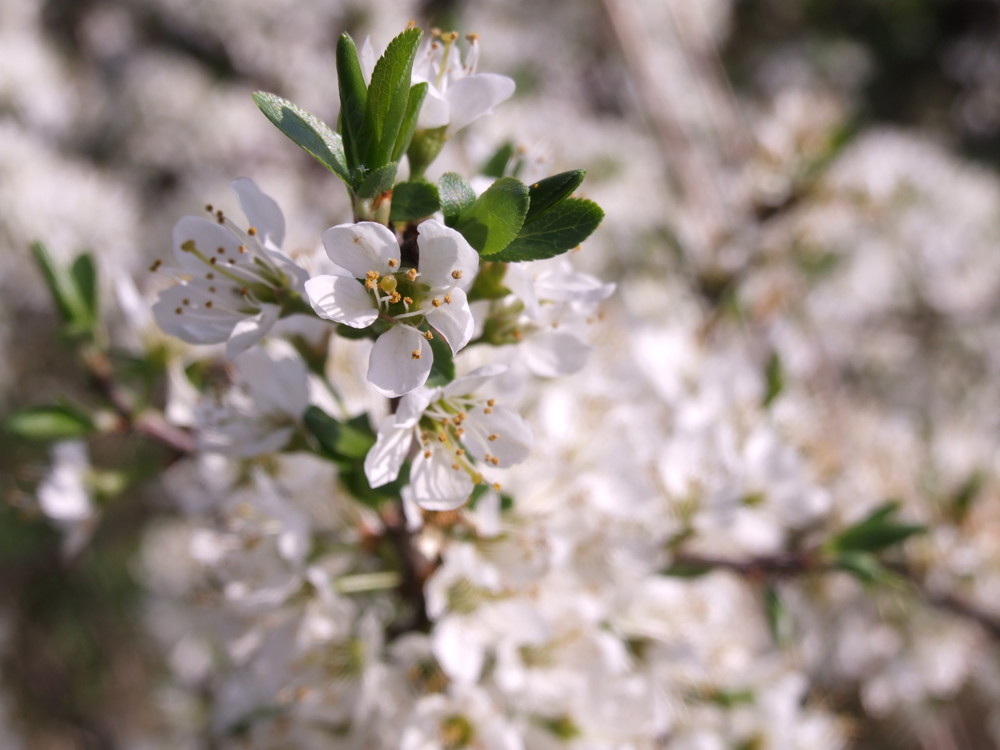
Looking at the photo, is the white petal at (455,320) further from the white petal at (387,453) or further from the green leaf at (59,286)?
the green leaf at (59,286)

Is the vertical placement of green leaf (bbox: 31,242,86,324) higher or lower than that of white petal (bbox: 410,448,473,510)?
higher

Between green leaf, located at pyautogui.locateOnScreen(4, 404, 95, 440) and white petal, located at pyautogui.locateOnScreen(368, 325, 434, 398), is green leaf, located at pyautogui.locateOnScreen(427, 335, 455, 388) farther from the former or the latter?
green leaf, located at pyautogui.locateOnScreen(4, 404, 95, 440)

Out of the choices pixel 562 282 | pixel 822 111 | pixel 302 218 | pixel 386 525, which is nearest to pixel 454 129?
pixel 562 282

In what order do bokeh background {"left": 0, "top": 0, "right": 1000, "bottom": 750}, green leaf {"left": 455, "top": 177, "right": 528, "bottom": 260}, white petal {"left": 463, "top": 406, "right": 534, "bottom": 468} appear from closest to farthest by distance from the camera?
green leaf {"left": 455, "top": 177, "right": 528, "bottom": 260}
white petal {"left": 463, "top": 406, "right": 534, "bottom": 468}
bokeh background {"left": 0, "top": 0, "right": 1000, "bottom": 750}

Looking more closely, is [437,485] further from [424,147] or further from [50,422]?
[50,422]

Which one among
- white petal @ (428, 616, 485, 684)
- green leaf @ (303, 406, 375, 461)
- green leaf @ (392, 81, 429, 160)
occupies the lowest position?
white petal @ (428, 616, 485, 684)

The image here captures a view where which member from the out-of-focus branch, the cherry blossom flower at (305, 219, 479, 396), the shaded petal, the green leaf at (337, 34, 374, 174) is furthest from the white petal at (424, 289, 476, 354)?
the out-of-focus branch

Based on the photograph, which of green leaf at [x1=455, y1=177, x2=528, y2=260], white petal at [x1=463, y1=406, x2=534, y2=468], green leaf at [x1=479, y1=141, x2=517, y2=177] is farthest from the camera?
green leaf at [x1=479, y1=141, x2=517, y2=177]

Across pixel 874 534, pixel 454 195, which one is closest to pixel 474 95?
pixel 454 195
